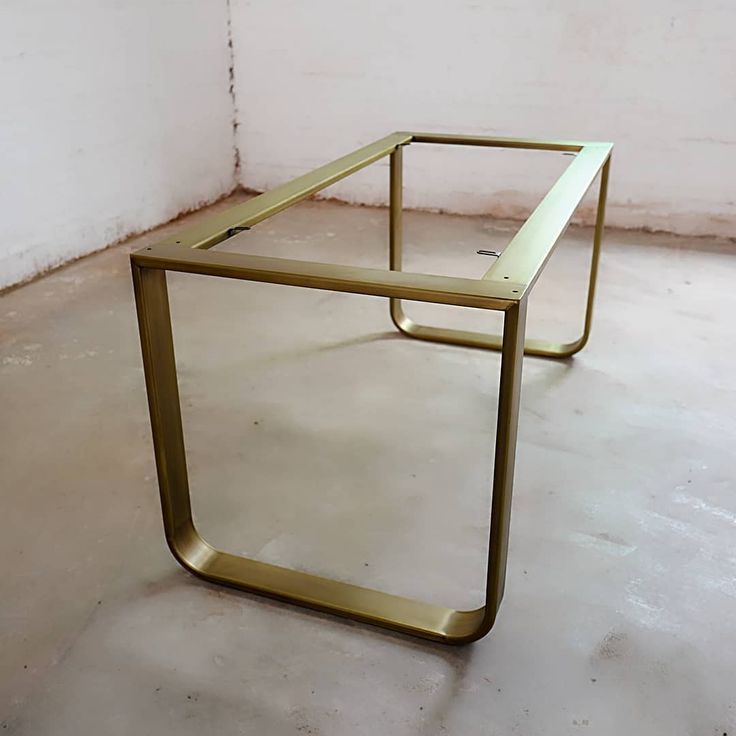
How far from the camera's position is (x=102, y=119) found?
346cm

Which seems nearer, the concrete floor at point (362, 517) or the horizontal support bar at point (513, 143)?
the concrete floor at point (362, 517)

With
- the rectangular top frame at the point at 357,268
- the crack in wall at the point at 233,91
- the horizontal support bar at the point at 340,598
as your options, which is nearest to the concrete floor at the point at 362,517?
the horizontal support bar at the point at 340,598

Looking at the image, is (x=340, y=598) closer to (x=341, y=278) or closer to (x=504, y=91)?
(x=341, y=278)

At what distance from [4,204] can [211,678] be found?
7.43 ft

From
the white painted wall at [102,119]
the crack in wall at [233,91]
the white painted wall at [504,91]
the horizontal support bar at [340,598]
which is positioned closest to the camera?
the horizontal support bar at [340,598]

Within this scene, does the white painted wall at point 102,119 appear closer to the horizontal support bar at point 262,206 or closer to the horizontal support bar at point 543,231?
the horizontal support bar at point 262,206

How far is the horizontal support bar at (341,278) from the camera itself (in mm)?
1213

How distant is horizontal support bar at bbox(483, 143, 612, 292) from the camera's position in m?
1.30

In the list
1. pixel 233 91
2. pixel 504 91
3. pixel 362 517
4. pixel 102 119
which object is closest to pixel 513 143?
pixel 362 517

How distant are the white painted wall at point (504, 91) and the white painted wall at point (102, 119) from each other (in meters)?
0.37

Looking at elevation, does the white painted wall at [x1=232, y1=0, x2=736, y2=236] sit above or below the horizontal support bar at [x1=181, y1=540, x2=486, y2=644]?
above

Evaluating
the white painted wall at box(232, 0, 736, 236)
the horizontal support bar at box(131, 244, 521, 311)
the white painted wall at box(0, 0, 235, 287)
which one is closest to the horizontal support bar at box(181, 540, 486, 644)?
the horizontal support bar at box(131, 244, 521, 311)

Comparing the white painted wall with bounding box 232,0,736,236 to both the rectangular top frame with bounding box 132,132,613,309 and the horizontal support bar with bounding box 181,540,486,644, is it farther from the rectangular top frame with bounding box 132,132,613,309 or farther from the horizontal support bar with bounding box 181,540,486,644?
the horizontal support bar with bounding box 181,540,486,644

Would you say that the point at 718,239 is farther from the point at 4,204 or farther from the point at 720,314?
the point at 4,204
